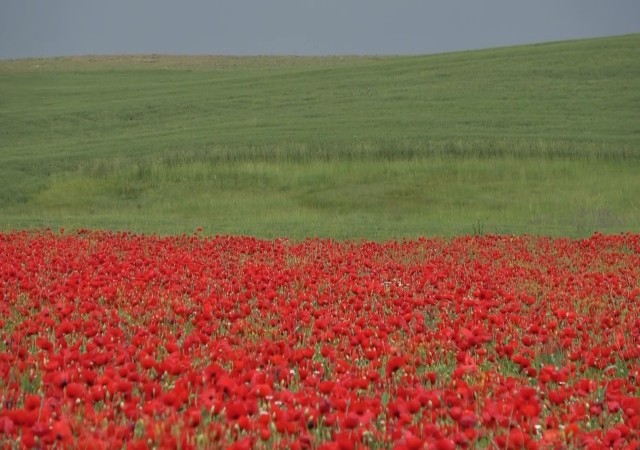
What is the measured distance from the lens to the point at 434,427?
400 cm

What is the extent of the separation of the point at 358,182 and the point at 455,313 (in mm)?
20752

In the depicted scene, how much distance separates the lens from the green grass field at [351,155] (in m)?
24.4

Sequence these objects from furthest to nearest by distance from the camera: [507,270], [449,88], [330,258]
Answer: [449,88] → [330,258] → [507,270]

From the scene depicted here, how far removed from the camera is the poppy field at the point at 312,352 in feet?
13.6

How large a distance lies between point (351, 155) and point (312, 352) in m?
26.1

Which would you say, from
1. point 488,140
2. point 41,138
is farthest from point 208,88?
point 488,140

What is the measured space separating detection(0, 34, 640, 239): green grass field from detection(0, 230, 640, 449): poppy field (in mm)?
9691

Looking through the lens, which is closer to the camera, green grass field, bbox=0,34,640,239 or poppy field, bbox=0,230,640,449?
poppy field, bbox=0,230,640,449

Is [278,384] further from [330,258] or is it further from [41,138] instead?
[41,138]

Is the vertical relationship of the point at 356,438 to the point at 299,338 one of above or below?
above

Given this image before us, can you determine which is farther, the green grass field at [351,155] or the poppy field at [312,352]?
the green grass field at [351,155]

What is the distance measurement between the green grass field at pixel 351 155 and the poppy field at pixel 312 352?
9691mm

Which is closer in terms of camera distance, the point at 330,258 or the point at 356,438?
the point at 356,438

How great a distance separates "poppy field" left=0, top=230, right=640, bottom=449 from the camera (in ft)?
13.6
